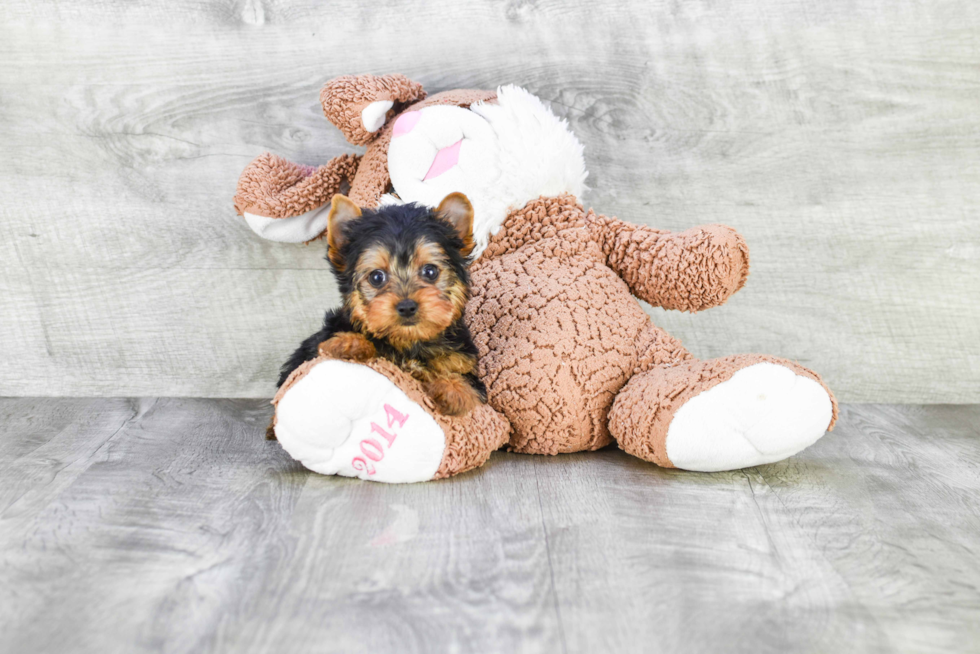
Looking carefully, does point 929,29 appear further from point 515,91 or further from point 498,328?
point 498,328

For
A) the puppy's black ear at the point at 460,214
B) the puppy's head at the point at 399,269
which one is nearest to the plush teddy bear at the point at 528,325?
the puppy's head at the point at 399,269

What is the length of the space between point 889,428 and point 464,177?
134cm

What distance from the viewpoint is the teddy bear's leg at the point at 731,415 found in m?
1.54

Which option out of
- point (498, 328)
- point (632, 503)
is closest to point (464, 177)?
point (498, 328)

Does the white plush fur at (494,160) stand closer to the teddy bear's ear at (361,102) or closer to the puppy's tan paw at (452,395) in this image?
the teddy bear's ear at (361,102)

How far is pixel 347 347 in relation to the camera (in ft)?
4.87

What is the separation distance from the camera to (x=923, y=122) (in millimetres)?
2270

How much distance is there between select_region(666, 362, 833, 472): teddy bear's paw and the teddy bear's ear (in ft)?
A: 3.29

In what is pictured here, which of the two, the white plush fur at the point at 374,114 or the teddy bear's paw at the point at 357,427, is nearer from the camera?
the teddy bear's paw at the point at 357,427

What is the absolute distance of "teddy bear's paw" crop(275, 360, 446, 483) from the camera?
1.46 metres

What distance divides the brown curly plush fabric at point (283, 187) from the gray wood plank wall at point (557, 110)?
7.9 inches

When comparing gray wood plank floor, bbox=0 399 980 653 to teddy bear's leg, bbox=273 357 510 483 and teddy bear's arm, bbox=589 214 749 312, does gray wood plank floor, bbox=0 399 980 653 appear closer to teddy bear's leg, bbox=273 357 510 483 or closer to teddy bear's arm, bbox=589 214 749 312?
teddy bear's leg, bbox=273 357 510 483

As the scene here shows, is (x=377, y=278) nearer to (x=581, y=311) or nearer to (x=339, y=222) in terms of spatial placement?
(x=339, y=222)

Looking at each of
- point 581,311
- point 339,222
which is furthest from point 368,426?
point 581,311
